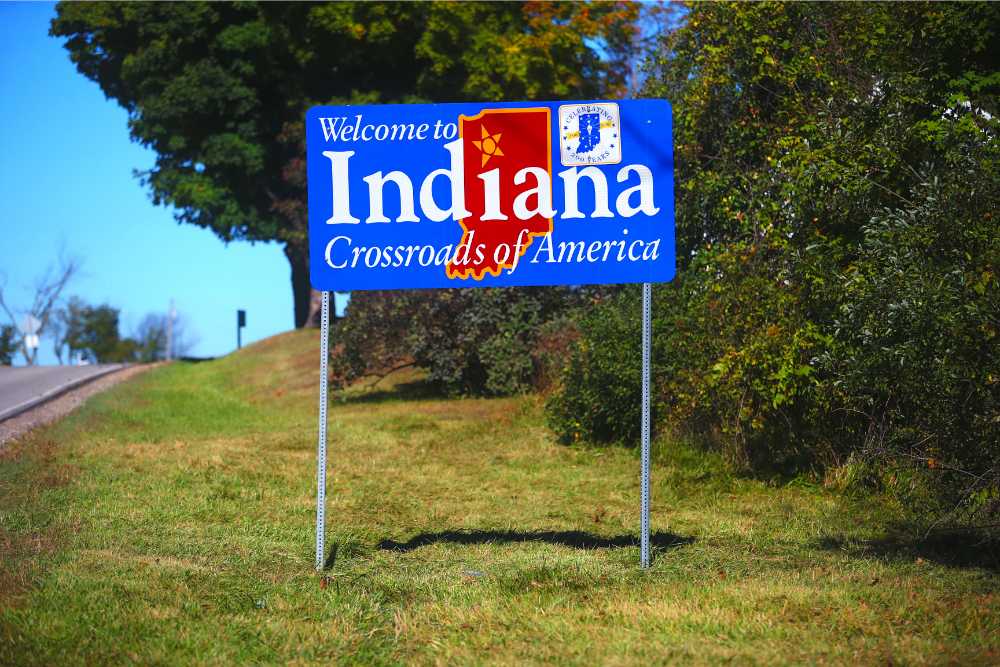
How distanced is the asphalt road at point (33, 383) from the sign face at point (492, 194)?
1382 centimetres

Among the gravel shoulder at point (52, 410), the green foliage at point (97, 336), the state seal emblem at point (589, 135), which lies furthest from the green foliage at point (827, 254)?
the green foliage at point (97, 336)

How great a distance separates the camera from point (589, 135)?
25.7 ft

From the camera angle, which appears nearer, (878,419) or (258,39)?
(878,419)

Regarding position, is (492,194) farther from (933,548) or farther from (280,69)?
(280,69)

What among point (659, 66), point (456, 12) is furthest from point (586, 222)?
point (456, 12)

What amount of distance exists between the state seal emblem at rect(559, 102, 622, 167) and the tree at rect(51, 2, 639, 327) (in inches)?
919

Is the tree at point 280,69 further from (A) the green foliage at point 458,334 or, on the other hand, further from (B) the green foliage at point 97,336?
(B) the green foliage at point 97,336

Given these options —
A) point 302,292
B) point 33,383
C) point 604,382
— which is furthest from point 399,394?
point 302,292

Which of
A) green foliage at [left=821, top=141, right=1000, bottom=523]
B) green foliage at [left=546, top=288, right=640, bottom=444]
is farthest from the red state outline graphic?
green foliage at [left=546, top=288, right=640, bottom=444]

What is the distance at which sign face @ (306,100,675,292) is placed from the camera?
7.80m

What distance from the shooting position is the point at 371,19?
32.8m

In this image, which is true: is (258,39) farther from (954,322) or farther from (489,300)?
(954,322)

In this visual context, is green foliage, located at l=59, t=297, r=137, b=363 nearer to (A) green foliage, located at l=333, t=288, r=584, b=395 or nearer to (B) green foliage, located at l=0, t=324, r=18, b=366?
(B) green foliage, located at l=0, t=324, r=18, b=366

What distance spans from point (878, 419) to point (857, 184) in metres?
2.90
